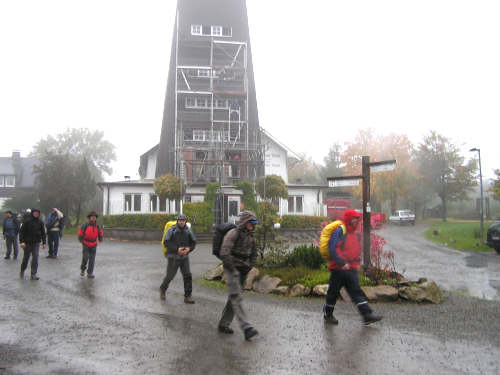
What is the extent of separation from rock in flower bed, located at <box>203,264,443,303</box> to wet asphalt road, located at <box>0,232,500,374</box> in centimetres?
27

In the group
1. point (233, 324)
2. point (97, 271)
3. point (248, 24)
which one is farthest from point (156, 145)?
point (233, 324)

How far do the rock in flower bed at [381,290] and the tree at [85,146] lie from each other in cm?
6085

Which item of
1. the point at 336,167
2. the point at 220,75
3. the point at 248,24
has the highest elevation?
the point at 248,24

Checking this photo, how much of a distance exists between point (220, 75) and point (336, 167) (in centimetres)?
2816

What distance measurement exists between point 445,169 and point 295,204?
22750 millimetres

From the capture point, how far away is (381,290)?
842 cm

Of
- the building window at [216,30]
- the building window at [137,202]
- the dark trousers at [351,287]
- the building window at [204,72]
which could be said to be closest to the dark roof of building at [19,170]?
the building window at [204,72]

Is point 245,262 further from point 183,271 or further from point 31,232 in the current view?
point 31,232

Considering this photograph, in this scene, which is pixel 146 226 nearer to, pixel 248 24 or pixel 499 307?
pixel 499 307

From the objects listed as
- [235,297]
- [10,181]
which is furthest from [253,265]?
[10,181]

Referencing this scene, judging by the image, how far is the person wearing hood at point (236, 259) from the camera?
572cm

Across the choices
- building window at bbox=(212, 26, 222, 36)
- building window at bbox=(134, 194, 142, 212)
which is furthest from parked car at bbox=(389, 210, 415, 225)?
building window at bbox=(134, 194, 142, 212)

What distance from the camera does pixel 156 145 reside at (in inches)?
1499

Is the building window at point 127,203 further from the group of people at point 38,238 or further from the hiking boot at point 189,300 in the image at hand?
the hiking boot at point 189,300
